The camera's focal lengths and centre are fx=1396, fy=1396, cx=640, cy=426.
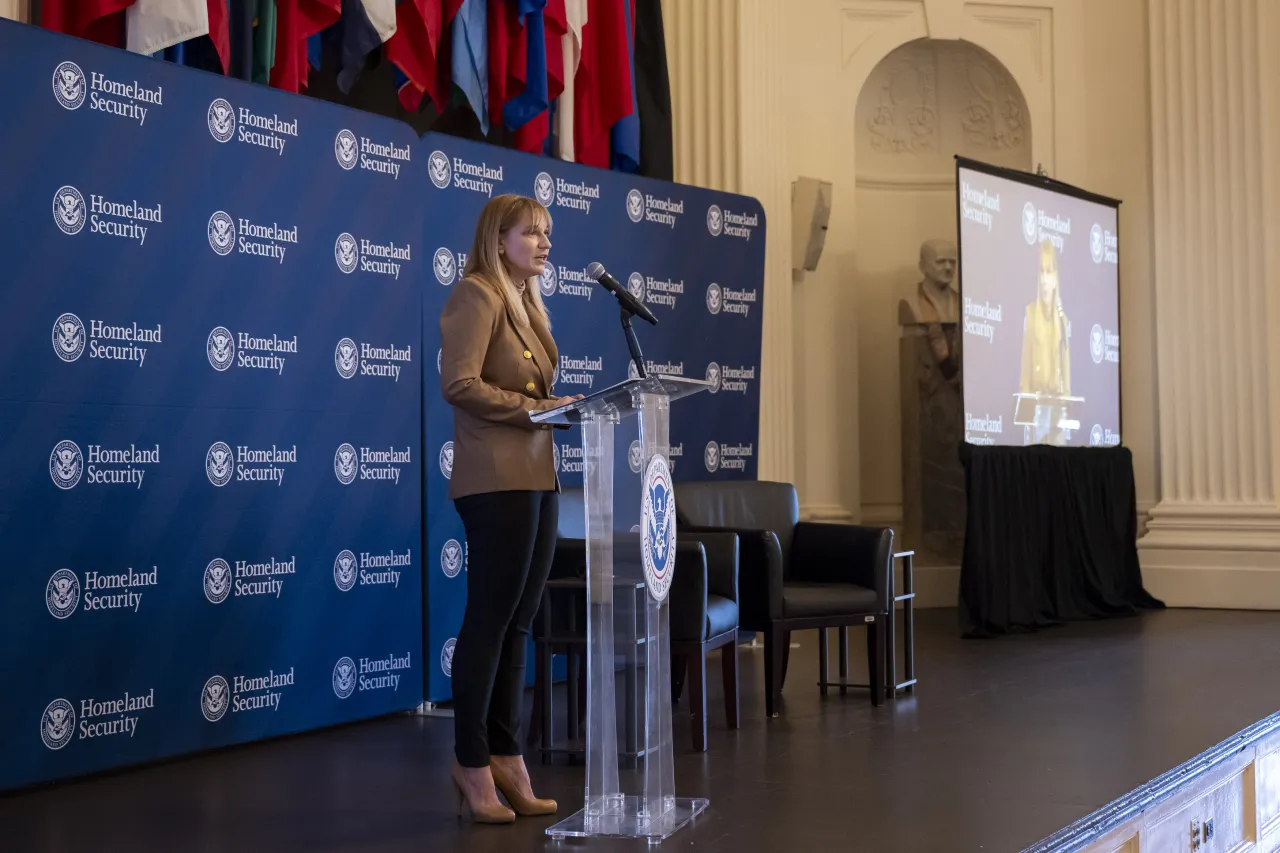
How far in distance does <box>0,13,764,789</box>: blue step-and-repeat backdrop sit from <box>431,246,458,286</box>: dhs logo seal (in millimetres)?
12

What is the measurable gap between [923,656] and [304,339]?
3.17 metres

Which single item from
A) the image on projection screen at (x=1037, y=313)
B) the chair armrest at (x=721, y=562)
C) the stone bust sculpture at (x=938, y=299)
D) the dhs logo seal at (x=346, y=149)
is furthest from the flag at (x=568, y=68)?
the stone bust sculpture at (x=938, y=299)

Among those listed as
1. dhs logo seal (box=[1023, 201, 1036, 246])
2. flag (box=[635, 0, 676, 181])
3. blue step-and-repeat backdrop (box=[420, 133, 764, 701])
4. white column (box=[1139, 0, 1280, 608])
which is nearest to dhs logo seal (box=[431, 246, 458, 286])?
blue step-and-repeat backdrop (box=[420, 133, 764, 701])

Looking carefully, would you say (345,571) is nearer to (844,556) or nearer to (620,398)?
(844,556)

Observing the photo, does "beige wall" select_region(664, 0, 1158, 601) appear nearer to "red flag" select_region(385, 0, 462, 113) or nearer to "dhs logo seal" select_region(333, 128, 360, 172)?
"red flag" select_region(385, 0, 462, 113)

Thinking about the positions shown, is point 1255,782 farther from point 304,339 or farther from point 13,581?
point 13,581

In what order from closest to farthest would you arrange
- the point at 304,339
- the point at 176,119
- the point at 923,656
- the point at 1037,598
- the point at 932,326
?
the point at 176,119
the point at 304,339
the point at 923,656
the point at 1037,598
the point at 932,326

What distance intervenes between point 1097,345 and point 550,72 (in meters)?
3.92

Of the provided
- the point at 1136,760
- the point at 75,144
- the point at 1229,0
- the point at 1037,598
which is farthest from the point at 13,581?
the point at 1229,0

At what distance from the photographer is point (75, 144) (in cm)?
383

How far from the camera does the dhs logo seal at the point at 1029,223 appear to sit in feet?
25.1

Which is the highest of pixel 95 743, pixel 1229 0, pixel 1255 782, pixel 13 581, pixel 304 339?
pixel 1229 0

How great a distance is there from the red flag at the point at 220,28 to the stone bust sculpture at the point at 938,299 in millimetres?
4853

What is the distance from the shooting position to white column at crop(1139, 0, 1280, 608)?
8.23 meters
